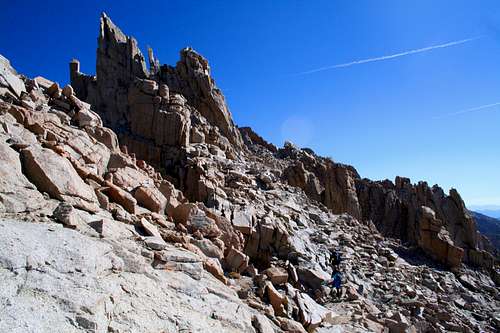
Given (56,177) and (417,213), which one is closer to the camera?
(56,177)

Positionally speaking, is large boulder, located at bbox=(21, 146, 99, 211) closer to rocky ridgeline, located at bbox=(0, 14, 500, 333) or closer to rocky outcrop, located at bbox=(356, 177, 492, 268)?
rocky ridgeline, located at bbox=(0, 14, 500, 333)

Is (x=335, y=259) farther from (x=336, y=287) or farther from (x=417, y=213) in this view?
(x=417, y=213)

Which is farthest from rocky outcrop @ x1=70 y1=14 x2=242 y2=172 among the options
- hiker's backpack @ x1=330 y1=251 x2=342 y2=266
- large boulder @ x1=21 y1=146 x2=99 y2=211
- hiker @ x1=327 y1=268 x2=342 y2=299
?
large boulder @ x1=21 y1=146 x2=99 y2=211

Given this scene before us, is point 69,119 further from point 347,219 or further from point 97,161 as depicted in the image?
point 347,219

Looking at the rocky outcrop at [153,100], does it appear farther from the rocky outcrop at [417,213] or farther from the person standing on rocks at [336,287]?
the rocky outcrop at [417,213]

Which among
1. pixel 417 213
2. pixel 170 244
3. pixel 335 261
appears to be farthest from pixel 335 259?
pixel 417 213

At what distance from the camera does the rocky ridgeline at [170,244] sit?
22.8 feet

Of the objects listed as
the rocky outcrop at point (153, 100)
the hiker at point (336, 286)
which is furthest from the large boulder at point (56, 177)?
the rocky outcrop at point (153, 100)

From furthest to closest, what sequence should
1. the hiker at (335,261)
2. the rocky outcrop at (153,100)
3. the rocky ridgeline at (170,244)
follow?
the rocky outcrop at (153,100) < the hiker at (335,261) < the rocky ridgeline at (170,244)

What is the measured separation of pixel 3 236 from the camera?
671 cm

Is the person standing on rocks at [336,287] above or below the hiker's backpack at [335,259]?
below

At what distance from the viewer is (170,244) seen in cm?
1145

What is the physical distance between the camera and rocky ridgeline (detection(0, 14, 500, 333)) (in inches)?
273

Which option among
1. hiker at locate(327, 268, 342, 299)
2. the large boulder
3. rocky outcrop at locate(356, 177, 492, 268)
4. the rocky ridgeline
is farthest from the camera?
rocky outcrop at locate(356, 177, 492, 268)
